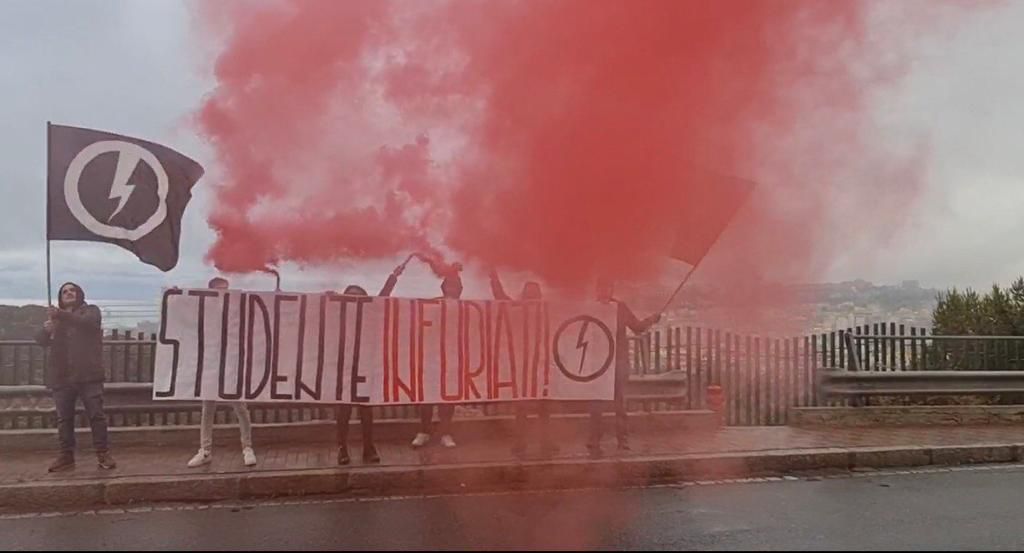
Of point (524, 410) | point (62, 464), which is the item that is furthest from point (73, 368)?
point (524, 410)

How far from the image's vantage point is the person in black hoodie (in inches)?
301

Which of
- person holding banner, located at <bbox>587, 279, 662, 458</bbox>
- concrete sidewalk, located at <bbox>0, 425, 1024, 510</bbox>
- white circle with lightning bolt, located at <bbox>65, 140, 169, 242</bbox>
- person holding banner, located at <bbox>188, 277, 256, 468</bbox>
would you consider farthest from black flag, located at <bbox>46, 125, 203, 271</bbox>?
person holding banner, located at <bbox>587, 279, 662, 458</bbox>

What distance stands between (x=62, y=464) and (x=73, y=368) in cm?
83

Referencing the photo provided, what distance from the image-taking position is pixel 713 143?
8.32 meters

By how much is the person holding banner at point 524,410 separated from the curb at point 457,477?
0.49m

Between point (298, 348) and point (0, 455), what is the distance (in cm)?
300

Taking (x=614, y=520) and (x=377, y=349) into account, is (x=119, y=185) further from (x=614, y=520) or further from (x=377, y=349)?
(x=614, y=520)

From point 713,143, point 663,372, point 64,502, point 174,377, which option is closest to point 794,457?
point 663,372

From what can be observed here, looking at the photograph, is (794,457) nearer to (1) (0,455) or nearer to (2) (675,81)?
(2) (675,81)

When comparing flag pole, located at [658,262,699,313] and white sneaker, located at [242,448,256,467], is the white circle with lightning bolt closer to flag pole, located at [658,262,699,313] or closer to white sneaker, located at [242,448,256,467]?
white sneaker, located at [242,448,256,467]

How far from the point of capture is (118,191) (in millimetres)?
7969

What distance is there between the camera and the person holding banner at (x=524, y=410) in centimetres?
861

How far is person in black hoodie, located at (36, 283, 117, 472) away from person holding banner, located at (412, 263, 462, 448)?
2.81 m

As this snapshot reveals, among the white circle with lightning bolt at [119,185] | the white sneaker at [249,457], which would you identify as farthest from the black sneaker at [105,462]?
the white circle with lightning bolt at [119,185]
